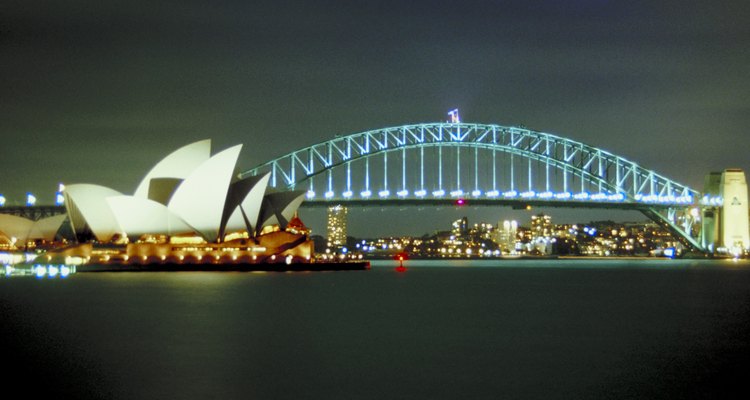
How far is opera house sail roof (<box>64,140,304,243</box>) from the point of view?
59625 millimetres

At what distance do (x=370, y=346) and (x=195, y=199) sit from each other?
133ft

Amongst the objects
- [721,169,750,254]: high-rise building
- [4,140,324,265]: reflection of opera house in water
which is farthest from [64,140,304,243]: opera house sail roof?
[721,169,750,254]: high-rise building

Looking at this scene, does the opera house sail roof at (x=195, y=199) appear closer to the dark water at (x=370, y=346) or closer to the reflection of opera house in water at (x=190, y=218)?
the reflection of opera house in water at (x=190, y=218)

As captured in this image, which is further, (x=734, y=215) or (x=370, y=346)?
(x=734, y=215)

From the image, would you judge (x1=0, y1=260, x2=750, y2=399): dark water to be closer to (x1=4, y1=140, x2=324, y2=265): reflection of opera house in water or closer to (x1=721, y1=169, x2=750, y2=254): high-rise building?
(x1=4, y1=140, x2=324, y2=265): reflection of opera house in water

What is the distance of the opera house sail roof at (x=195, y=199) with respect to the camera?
59625 millimetres

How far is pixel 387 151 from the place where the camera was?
3511 inches

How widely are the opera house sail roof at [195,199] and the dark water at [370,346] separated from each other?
19531 mm

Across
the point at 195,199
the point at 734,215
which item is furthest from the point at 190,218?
the point at 734,215

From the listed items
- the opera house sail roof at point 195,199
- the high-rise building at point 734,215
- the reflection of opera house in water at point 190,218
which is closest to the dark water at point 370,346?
the opera house sail roof at point 195,199

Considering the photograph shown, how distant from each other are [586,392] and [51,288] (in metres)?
34.4

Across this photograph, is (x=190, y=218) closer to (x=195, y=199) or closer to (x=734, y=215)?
(x=195, y=199)

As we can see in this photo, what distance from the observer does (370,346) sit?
2248 centimetres

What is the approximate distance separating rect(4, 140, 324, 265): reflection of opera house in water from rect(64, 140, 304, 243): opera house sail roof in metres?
0.06
